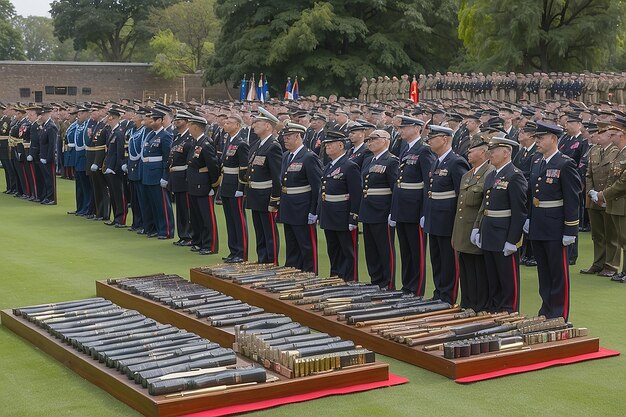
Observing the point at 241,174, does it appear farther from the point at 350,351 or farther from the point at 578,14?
the point at 578,14

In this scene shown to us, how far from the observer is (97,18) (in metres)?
62.3

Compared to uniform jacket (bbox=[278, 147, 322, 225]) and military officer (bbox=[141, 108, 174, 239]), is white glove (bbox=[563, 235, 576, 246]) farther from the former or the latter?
military officer (bbox=[141, 108, 174, 239])

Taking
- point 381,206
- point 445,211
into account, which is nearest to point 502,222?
point 445,211

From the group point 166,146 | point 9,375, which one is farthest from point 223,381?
point 166,146

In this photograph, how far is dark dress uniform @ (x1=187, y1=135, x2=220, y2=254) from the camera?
1316 centimetres

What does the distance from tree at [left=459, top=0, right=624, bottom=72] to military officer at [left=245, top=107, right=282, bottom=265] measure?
97.4 ft

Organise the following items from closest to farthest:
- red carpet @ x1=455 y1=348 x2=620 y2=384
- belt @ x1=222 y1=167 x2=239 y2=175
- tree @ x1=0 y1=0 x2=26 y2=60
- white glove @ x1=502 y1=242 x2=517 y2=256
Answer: red carpet @ x1=455 y1=348 x2=620 y2=384 < white glove @ x1=502 y1=242 x2=517 y2=256 < belt @ x1=222 y1=167 x2=239 y2=175 < tree @ x1=0 y1=0 x2=26 y2=60

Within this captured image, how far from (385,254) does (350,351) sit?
130 inches

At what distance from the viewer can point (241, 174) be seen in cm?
1259

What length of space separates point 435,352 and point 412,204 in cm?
271

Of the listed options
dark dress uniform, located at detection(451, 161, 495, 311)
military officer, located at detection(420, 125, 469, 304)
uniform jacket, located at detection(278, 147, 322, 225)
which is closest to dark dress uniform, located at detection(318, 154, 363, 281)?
uniform jacket, located at detection(278, 147, 322, 225)

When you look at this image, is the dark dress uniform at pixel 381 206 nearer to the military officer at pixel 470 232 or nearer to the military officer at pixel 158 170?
the military officer at pixel 470 232

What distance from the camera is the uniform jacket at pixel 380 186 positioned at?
10242 mm

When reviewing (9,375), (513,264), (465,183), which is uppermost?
(465,183)
